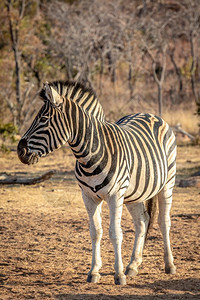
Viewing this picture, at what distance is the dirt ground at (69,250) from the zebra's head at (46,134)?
1.20m

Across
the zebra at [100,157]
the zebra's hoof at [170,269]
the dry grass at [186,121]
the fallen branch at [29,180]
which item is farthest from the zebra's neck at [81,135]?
the dry grass at [186,121]

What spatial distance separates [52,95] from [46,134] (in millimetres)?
329

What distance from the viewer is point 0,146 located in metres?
12.3

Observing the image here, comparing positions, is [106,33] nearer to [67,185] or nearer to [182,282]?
[67,185]

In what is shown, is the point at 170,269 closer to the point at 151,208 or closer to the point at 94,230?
the point at 151,208

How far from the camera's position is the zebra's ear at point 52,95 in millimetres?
3710

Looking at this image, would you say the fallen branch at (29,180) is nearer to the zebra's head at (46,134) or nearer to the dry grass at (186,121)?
the zebra's head at (46,134)

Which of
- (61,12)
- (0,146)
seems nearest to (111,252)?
(0,146)

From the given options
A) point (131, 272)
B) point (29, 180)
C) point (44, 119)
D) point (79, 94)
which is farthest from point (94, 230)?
point (29, 180)

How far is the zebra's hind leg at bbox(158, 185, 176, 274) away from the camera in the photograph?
14.7ft

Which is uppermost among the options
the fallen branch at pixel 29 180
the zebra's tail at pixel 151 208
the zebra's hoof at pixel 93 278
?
the zebra's tail at pixel 151 208

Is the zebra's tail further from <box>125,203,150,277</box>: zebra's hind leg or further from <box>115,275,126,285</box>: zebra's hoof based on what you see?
<box>115,275,126,285</box>: zebra's hoof

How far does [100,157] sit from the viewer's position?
396 centimetres

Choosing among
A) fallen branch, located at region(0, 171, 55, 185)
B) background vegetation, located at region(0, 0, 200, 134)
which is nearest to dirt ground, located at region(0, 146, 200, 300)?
fallen branch, located at region(0, 171, 55, 185)
